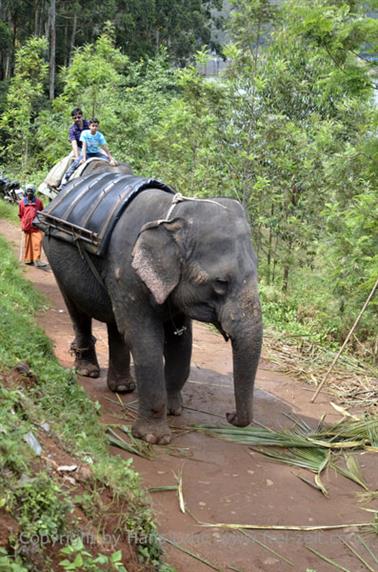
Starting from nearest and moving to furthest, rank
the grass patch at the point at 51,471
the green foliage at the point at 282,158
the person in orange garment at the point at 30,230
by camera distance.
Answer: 1. the grass patch at the point at 51,471
2. the green foliage at the point at 282,158
3. the person in orange garment at the point at 30,230

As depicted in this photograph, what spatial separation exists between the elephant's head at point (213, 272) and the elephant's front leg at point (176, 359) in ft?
2.21

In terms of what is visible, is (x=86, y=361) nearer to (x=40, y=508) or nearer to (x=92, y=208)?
(x=92, y=208)

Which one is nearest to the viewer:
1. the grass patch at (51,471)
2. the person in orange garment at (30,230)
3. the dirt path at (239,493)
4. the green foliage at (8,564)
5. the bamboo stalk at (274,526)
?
the green foliage at (8,564)

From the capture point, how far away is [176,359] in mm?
6121

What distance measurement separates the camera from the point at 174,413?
623 cm

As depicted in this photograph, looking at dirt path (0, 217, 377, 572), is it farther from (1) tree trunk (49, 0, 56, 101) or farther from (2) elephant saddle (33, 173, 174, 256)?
(1) tree trunk (49, 0, 56, 101)

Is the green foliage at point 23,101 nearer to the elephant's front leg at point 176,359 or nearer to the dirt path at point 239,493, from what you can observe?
the dirt path at point 239,493

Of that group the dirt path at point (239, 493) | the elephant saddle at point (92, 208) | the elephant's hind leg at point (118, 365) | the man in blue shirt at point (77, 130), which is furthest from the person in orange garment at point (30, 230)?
the elephant's hind leg at point (118, 365)

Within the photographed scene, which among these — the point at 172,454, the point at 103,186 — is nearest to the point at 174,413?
the point at 172,454

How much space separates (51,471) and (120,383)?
3.01 m

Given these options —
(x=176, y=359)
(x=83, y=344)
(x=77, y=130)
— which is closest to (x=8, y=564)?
(x=176, y=359)

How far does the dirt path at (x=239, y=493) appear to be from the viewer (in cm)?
412

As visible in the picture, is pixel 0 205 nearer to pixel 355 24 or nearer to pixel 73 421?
pixel 355 24

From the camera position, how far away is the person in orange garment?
12.5 m
